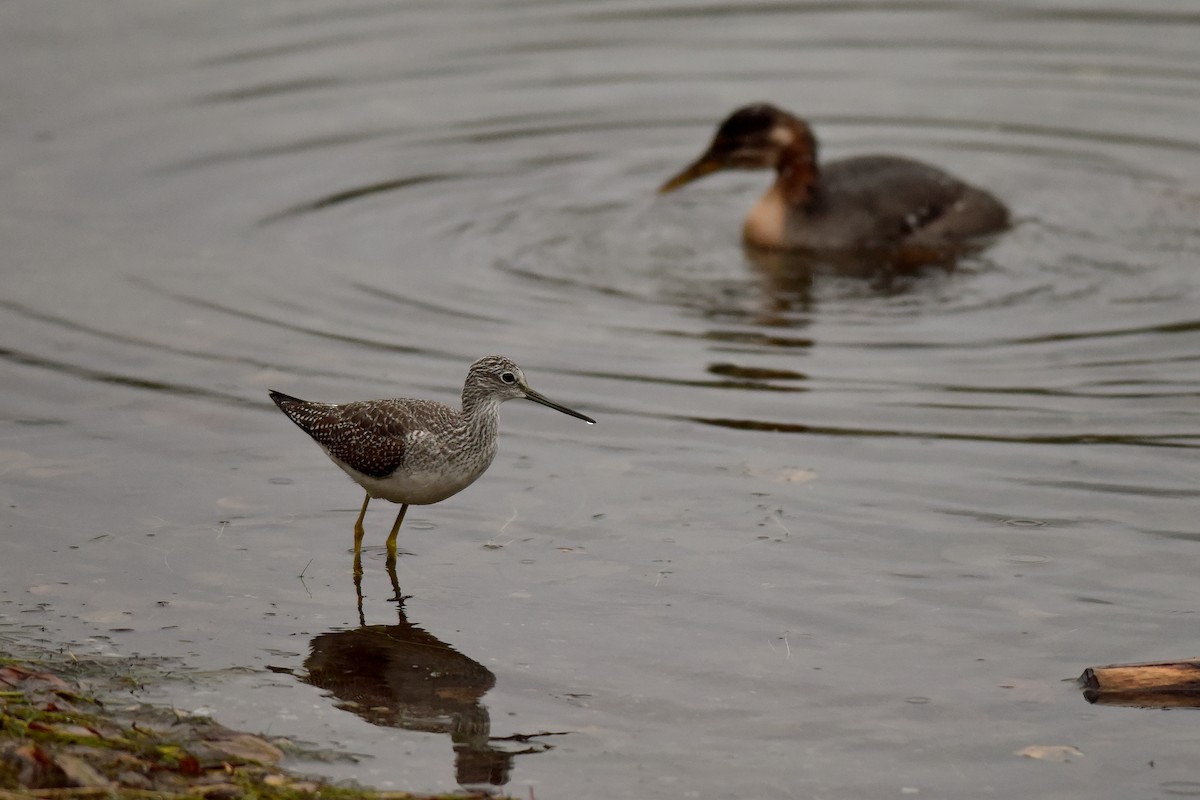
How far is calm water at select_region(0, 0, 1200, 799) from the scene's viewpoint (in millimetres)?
6922

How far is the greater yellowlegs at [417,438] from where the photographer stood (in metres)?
7.88

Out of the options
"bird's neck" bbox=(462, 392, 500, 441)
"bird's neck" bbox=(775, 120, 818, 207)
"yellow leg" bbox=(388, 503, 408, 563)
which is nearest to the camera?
"bird's neck" bbox=(462, 392, 500, 441)

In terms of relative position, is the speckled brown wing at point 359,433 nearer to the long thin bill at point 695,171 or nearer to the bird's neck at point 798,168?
the bird's neck at point 798,168

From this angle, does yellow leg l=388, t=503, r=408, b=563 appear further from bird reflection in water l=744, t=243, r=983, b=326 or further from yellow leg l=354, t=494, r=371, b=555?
bird reflection in water l=744, t=243, r=983, b=326

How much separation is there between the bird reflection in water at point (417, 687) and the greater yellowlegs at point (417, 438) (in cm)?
61

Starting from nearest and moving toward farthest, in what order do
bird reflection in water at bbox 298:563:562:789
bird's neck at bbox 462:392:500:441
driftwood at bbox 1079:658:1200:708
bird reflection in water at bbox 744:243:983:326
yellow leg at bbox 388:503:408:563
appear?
bird reflection in water at bbox 298:563:562:789 < driftwood at bbox 1079:658:1200:708 < bird's neck at bbox 462:392:500:441 < yellow leg at bbox 388:503:408:563 < bird reflection in water at bbox 744:243:983:326

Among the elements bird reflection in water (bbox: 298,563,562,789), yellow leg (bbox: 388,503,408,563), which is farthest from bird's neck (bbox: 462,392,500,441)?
bird reflection in water (bbox: 298,563,562,789)

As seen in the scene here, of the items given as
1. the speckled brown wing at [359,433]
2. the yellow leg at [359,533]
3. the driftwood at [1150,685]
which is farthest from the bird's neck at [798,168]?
the driftwood at [1150,685]

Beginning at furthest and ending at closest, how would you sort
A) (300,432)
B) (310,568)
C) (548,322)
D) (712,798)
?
(548,322), (300,432), (310,568), (712,798)

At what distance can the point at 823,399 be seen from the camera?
10.6 metres

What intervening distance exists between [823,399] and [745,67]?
8392 millimetres

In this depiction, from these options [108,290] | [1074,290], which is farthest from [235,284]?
[1074,290]

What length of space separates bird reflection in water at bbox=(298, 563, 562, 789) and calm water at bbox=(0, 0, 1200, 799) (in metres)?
0.02

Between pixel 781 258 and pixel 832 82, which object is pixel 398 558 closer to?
pixel 781 258
